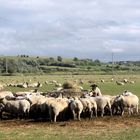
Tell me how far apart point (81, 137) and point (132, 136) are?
7.84 feet

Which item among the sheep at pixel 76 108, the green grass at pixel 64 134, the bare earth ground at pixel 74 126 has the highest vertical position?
the sheep at pixel 76 108

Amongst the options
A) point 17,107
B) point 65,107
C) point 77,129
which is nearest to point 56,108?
point 65,107

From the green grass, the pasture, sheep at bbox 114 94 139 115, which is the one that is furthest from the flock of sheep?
the green grass

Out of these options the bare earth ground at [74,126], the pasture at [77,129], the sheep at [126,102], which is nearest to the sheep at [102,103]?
the sheep at [126,102]

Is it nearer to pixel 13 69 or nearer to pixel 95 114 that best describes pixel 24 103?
pixel 95 114

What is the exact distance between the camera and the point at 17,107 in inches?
1148

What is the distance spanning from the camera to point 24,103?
2922cm

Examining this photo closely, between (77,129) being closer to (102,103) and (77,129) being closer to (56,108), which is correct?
(56,108)

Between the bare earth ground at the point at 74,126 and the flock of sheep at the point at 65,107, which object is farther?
the flock of sheep at the point at 65,107

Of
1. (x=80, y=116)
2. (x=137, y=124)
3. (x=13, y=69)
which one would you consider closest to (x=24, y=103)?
(x=80, y=116)

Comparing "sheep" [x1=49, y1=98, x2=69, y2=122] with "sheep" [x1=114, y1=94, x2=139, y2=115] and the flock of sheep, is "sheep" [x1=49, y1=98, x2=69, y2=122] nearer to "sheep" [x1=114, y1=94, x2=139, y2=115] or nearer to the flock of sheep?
the flock of sheep

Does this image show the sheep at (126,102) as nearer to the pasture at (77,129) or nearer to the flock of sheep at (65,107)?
the flock of sheep at (65,107)

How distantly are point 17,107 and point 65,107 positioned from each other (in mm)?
3184

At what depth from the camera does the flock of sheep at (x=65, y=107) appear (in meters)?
28.1
